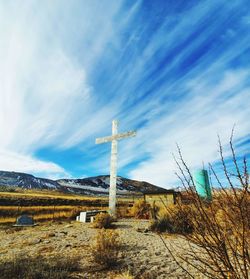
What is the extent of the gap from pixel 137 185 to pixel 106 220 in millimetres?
148561

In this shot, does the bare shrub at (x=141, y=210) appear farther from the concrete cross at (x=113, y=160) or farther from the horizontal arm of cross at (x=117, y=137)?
the horizontal arm of cross at (x=117, y=137)

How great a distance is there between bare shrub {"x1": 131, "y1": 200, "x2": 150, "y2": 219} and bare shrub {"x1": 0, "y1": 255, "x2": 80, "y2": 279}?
41.4 feet

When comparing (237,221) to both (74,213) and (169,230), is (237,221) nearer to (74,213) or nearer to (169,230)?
(169,230)

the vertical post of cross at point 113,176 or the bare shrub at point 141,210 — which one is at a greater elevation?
the vertical post of cross at point 113,176

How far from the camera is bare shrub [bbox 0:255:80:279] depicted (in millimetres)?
5266

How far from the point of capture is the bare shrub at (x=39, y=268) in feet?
17.3

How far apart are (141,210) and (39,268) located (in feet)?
46.1

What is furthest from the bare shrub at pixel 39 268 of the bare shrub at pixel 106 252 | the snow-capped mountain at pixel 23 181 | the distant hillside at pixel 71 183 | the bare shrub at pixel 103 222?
the snow-capped mountain at pixel 23 181

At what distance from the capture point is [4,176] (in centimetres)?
14038

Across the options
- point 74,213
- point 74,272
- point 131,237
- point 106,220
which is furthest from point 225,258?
point 74,213

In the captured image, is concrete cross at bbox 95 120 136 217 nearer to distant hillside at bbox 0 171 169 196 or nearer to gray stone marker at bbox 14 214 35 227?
gray stone marker at bbox 14 214 35 227

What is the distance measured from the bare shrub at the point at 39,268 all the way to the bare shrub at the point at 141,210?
12.6 metres

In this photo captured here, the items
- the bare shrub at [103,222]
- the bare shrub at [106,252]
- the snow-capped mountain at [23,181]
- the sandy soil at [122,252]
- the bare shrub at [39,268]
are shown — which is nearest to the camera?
the bare shrub at [39,268]

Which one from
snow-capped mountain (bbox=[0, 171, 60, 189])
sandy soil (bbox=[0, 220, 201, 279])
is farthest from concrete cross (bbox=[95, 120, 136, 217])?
snow-capped mountain (bbox=[0, 171, 60, 189])
